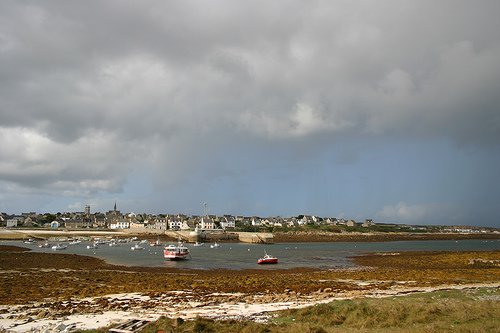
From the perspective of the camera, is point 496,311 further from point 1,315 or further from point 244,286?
point 1,315

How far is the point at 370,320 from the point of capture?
1507cm

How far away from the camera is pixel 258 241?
137m

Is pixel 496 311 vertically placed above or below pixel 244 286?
above

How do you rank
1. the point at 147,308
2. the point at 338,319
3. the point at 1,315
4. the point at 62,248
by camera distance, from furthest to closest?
the point at 62,248, the point at 147,308, the point at 1,315, the point at 338,319

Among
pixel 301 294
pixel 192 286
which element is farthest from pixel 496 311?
pixel 192 286

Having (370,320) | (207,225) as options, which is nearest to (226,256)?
(370,320)

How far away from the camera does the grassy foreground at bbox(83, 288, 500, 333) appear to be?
1351cm

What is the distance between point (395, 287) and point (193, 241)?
109831 mm

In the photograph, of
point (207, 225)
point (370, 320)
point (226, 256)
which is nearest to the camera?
point (370, 320)

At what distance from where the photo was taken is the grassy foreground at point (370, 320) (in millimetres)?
13508

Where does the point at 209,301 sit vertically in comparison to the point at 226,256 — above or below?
above

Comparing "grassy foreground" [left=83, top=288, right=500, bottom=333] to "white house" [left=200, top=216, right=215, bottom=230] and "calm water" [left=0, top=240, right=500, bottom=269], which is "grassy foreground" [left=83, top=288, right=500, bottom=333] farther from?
"white house" [left=200, top=216, right=215, bottom=230]

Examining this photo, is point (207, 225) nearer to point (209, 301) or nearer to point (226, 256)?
point (226, 256)

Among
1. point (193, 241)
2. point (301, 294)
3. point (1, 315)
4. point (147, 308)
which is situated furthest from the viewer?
point (193, 241)
